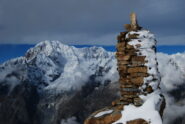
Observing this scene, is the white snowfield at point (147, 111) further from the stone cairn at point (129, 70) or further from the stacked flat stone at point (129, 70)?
the stacked flat stone at point (129, 70)

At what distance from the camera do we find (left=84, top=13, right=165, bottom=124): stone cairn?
4256 cm

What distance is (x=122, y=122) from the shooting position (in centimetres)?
4025

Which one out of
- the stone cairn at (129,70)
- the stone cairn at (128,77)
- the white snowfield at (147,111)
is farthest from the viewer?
the stone cairn at (129,70)

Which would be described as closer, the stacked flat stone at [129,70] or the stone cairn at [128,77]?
the stone cairn at [128,77]

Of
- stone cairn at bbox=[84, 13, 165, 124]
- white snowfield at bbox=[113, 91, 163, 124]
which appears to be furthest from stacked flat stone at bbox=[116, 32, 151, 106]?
white snowfield at bbox=[113, 91, 163, 124]

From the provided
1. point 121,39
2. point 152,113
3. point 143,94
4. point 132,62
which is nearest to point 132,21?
point 121,39

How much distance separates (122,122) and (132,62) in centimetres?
821

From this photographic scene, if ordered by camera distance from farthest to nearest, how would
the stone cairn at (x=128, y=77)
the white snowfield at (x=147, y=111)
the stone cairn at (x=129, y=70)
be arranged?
the stone cairn at (x=129, y=70), the stone cairn at (x=128, y=77), the white snowfield at (x=147, y=111)

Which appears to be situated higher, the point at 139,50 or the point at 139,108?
the point at 139,50

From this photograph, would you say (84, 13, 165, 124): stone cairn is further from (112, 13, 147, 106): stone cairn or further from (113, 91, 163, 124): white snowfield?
(113, 91, 163, 124): white snowfield

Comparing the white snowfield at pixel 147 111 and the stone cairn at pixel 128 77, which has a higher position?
the stone cairn at pixel 128 77

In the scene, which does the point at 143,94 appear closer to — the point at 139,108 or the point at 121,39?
the point at 139,108

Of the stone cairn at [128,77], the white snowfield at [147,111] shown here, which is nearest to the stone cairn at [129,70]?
the stone cairn at [128,77]

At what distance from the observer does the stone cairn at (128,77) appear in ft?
140
